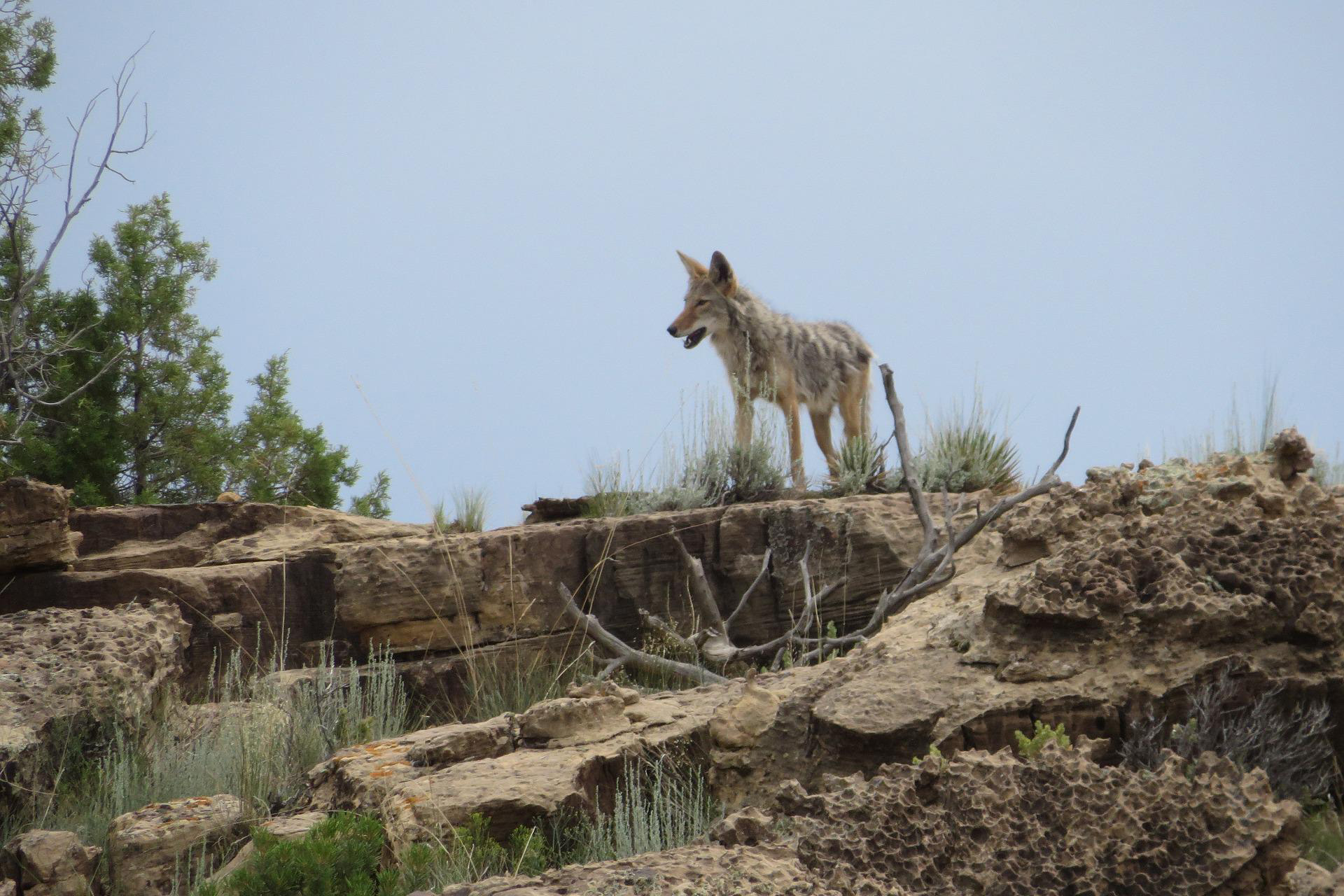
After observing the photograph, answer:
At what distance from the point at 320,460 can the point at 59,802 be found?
353 inches

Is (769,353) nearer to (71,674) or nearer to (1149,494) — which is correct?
(1149,494)

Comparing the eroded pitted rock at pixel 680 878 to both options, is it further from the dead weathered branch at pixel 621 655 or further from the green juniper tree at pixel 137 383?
the green juniper tree at pixel 137 383

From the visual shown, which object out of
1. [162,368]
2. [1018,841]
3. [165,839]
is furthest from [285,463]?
[1018,841]

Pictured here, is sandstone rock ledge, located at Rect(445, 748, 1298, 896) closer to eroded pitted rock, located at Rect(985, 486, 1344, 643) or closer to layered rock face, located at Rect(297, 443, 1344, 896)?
layered rock face, located at Rect(297, 443, 1344, 896)

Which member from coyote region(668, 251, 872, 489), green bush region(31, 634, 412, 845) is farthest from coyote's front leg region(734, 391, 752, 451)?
green bush region(31, 634, 412, 845)

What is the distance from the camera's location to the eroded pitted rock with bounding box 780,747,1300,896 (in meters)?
3.59

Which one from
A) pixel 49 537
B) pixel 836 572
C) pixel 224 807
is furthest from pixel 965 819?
pixel 49 537

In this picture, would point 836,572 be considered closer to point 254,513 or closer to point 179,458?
point 254,513

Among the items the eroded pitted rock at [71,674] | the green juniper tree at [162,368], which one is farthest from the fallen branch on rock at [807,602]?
the green juniper tree at [162,368]

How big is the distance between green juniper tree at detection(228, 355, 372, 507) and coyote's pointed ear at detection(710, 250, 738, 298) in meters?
6.30

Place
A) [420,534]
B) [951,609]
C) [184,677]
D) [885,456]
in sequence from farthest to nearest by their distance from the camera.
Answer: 1. [885,456]
2. [420,534]
3. [184,677]
4. [951,609]

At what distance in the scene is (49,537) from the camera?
9312 mm

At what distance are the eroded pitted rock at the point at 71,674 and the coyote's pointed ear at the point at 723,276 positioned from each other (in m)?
6.66

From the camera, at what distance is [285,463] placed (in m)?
15.6
